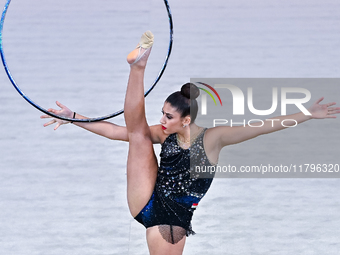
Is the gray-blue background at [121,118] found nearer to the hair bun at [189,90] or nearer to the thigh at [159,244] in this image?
the thigh at [159,244]

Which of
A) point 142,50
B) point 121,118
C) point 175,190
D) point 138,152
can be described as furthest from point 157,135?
point 121,118

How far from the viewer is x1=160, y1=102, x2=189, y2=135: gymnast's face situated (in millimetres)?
2768

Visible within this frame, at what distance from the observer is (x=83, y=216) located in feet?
12.1

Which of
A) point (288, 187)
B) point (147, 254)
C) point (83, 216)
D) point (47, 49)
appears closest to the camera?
point (147, 254)

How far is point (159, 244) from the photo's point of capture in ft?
9.32

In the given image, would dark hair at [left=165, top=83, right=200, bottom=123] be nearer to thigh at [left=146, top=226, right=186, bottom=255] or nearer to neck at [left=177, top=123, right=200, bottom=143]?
neck at [left=177, top=123, right=200, bottom=143]

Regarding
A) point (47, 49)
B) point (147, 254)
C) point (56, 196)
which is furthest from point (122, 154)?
point (47, 49)

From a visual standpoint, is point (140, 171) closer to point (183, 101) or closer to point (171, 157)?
point (171, 157)

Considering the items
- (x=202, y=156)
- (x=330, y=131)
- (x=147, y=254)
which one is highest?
(x=202, y=156)

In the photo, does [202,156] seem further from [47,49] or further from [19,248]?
[47,49]

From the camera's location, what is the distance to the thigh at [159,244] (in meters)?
2.85

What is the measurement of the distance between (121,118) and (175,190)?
205 centimetres

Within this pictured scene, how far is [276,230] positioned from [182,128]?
1088 mm

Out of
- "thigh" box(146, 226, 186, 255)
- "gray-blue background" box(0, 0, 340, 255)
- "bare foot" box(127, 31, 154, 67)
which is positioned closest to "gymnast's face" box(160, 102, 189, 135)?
"bare foot" box(127, 31, 154, 67)
